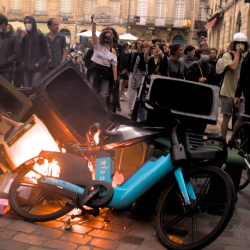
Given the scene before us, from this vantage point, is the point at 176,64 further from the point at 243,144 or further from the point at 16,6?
the point at 16,6

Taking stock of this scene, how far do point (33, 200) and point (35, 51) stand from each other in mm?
5300

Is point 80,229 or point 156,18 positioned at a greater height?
point 156,18

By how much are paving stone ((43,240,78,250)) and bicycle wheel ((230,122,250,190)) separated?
97.9 inches

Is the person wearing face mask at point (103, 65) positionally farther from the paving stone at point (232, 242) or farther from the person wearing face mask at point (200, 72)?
the paving stone at point (232, 242)

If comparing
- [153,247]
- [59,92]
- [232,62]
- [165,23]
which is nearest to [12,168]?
[59,92]

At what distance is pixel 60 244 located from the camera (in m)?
3.66

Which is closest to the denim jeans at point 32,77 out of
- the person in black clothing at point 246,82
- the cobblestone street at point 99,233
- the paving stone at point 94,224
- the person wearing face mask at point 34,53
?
the person wearing face mask at point 34,53

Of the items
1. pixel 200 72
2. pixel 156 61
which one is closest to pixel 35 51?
pixel 156 61

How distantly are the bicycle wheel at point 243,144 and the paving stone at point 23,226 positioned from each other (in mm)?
2550

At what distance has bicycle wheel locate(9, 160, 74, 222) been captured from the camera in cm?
407

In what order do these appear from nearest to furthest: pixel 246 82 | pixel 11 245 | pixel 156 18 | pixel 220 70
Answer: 1. pixel 11 245
2. pixel 246 82
3. pixel 220 70
4. pixel 156 18

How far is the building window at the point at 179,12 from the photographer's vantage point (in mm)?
55781

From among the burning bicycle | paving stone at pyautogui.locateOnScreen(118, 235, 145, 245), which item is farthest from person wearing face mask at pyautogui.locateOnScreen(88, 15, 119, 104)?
paving stone at pyautogui.locateOnScreen(118, 235, 145, 245)

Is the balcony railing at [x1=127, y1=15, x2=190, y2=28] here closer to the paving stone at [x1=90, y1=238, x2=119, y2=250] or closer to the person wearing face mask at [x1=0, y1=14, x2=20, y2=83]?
the person wearing face mask at [x1=0, y1=14, x2=20, y2=83]
